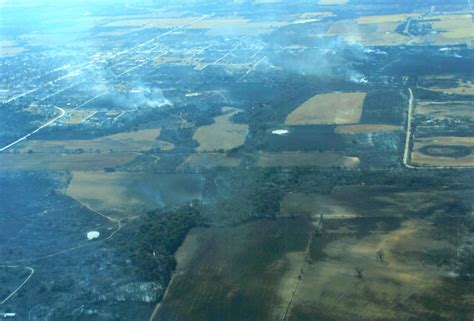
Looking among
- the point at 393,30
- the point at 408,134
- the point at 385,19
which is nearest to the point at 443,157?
the point at 408,134

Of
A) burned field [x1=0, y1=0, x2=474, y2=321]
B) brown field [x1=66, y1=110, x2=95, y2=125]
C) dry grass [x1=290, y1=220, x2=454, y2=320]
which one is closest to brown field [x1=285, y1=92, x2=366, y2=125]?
burned field [x1=0, y1=0, x2=474, y2=321]

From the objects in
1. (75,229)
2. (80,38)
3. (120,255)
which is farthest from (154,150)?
(80,38)

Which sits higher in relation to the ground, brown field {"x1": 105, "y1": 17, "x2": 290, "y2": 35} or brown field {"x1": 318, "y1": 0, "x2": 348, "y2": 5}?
brown field {"x1": 105, "y1": 17, "x2": 290, "y2": 35}

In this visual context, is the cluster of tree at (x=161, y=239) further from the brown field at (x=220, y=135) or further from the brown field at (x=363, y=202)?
the brown field at (x=220, y=135)

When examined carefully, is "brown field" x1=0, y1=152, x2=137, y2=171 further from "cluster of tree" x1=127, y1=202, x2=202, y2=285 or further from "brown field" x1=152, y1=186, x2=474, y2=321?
"brown field" x1=152, y1=186, x2=474, y2=321

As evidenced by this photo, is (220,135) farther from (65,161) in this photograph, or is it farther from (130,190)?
(130,190)

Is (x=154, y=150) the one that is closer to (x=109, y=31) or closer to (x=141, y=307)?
(x=141, y=307)

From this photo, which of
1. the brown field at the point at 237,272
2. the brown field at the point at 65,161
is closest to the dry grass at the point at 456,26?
the brown field at the point at 65,161
